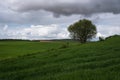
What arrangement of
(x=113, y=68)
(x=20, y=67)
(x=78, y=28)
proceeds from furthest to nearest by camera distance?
(x=78, y=28) < (x=20, y=67) < (x=113, y=68)

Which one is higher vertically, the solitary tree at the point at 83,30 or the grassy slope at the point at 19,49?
the solitary tree at the point at 83,30

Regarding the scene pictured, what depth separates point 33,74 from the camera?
22.6m

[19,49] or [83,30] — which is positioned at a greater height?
[83,30]

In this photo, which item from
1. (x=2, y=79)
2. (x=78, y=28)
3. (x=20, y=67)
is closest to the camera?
(x=2, y=79)

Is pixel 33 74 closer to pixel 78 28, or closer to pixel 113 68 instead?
pixel 113 68

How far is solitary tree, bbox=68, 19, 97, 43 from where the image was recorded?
388 ft

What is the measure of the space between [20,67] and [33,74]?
614 cm

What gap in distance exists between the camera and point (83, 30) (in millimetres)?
118188

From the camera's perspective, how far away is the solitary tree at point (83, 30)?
388ft

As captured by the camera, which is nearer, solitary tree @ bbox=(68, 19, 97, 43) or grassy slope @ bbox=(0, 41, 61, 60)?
grassy slope @ bbox=(0, 41, 61, 60)

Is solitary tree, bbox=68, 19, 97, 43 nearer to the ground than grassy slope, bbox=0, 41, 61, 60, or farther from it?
farther from it

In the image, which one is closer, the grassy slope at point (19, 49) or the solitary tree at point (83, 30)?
the grassy slope at point (19, 49)

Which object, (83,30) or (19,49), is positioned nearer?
(19,49)

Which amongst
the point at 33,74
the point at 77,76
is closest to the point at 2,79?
the point at 33,74
